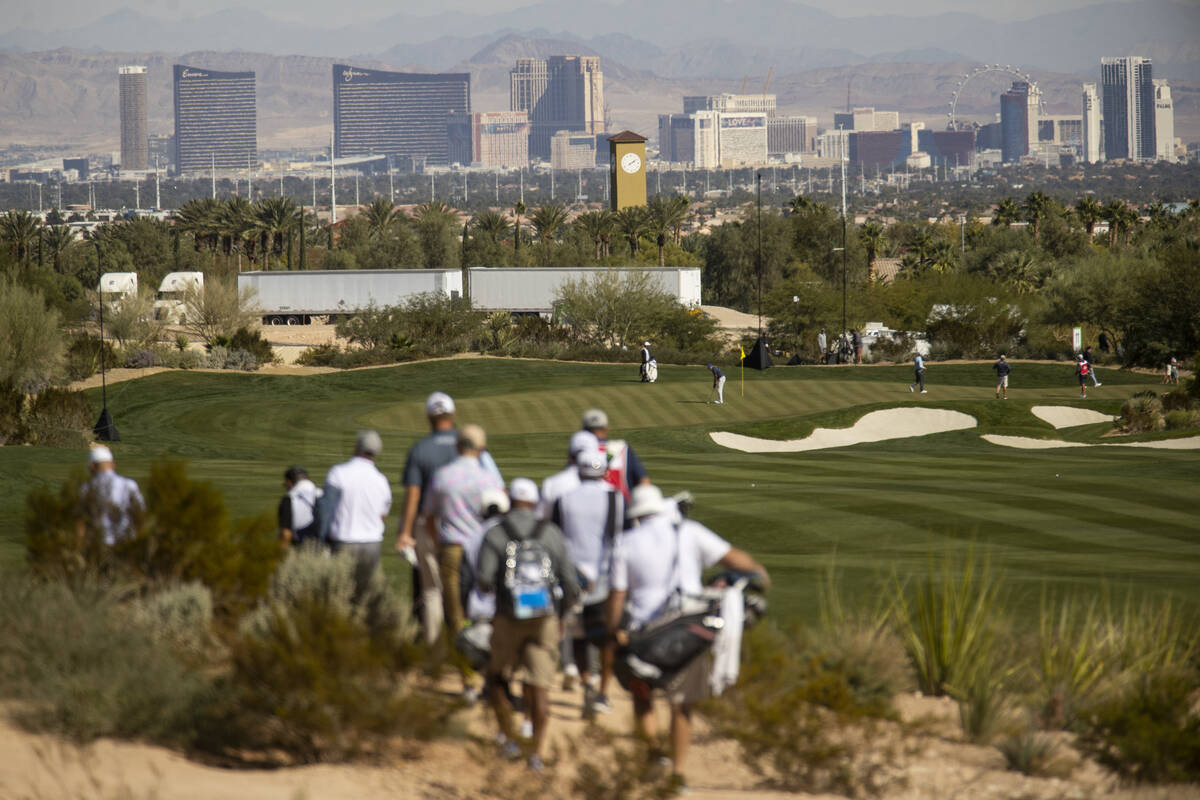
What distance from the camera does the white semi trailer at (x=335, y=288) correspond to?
84.4m

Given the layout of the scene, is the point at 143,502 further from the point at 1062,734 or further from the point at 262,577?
the point at 1062,734

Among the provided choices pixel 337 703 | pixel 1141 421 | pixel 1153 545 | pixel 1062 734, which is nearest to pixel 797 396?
pixel 1141 421

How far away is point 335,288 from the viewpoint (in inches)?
3401

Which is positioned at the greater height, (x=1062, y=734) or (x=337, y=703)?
(x=337, y=703)

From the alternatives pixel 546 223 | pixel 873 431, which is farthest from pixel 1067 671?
pixel 546 223

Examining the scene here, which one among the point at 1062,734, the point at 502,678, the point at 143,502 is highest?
the point at 143,502

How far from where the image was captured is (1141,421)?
3719 cm

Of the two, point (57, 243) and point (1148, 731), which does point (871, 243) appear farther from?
point (1148, 731)

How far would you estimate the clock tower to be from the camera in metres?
149

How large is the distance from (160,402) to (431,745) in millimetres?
40219

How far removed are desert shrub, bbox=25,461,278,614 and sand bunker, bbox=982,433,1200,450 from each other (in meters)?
26.9

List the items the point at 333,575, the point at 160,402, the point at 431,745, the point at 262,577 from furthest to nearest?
the point at 160,402, the point at 262,577, the point at 333,575, the point at 431,745

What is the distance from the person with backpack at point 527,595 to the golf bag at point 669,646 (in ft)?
2.03

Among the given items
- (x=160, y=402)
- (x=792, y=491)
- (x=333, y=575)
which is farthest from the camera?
(x=160, y=402)
